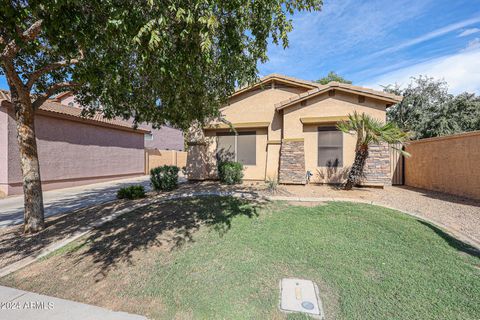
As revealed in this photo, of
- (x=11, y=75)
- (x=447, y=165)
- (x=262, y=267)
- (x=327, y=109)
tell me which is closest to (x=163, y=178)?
(x=11, y=75)

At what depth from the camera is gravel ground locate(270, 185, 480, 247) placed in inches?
205

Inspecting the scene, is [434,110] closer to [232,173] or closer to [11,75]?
[232,173]

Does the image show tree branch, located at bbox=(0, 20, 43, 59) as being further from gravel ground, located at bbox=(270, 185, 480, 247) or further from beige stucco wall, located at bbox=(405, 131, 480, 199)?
beige stucco wall, located at bbox=(405, 131, 480, 199)

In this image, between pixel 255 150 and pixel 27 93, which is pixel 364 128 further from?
pixel 27 93

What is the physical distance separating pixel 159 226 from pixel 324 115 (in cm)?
860

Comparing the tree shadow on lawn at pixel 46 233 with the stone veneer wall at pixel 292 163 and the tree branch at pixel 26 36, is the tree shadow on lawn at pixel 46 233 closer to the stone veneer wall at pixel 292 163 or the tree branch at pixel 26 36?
the tree branch at pixel 26 36

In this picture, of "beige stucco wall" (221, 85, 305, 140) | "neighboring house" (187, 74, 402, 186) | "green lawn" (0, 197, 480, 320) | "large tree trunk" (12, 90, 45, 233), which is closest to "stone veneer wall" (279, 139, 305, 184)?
"neighboring house" (187, 74, 402, 186)

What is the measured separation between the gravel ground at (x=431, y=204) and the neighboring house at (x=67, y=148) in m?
11.7

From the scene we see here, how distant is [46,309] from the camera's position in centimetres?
293

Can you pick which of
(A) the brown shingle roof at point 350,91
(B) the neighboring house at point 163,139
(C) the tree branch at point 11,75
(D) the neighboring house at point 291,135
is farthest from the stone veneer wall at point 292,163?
(B) the neighboring house at point 163,139

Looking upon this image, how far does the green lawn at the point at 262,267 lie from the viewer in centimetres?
284

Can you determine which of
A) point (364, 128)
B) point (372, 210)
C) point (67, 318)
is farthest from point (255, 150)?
point (67, 318)

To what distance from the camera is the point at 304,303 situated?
286 centimetres

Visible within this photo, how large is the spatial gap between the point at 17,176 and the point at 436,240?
15317mm
